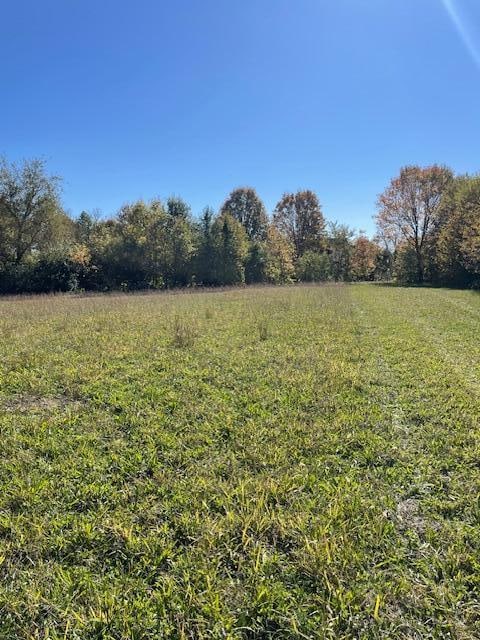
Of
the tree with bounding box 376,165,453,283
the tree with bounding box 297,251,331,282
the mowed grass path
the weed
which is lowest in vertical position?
the mowed grass path

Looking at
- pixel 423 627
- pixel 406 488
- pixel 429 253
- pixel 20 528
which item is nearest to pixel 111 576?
pixel 20 528

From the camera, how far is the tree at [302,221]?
50562 mm

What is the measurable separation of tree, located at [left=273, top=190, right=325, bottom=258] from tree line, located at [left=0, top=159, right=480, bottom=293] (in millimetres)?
5743

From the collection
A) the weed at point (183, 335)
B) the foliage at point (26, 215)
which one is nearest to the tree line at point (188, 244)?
the foliage at point (26, 215)

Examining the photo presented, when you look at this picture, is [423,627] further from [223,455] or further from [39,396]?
[39,396]

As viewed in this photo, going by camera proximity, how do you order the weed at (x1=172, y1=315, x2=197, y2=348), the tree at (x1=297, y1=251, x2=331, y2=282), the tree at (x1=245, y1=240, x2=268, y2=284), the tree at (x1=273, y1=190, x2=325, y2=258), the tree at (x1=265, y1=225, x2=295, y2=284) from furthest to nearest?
the tree at (x1=273, y1=190, x2=325, y2=258), the tree at (x1=297, y1=251, x2=331, y2=282), the tree at (x1=265, y1=225, x2=295, y2=284), the tree at (x1=245, y1=240, x2=268, y2=284), the weed at (x1=172, y1=315, x2=197, y2=348)

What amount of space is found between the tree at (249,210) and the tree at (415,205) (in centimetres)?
1770

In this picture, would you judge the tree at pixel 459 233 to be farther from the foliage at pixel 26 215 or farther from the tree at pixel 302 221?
the foliage at pixel 26 215

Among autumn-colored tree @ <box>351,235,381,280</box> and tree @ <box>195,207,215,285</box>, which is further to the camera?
autumn-colored tree @ <box>351,235,381,280</box>

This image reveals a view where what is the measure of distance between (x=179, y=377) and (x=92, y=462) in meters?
2.59

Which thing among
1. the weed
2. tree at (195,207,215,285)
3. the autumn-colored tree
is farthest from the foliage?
the autumn-colored tree

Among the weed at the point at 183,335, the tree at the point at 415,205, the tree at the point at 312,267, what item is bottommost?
the weed at the point at 183,335

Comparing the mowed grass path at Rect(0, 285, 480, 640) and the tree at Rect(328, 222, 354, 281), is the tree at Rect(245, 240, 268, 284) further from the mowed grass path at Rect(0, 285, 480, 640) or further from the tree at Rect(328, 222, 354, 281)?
the mowed grass path at Rect(0, 285, 480, 640)

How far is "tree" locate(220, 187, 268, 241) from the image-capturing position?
2007 inches
